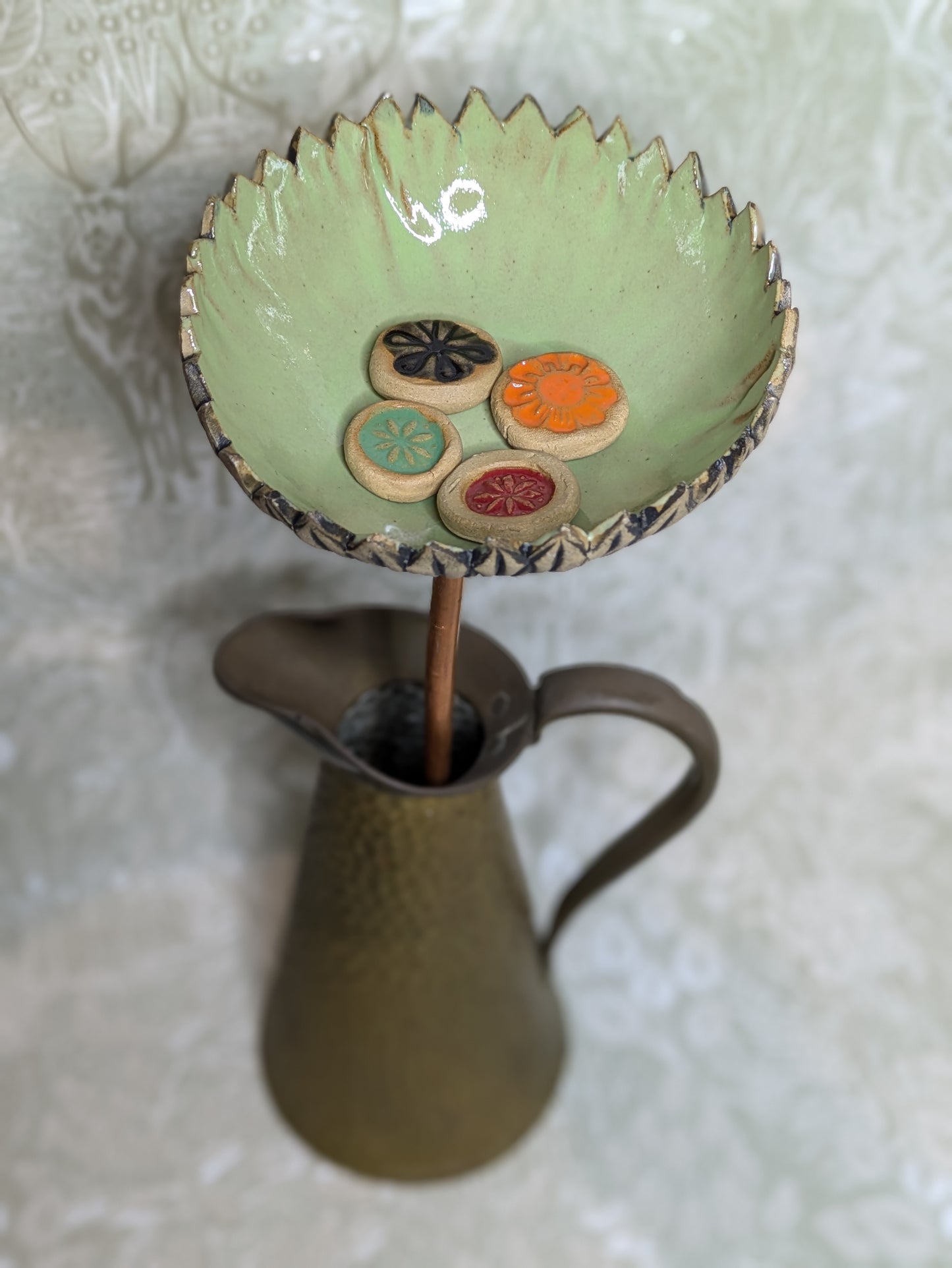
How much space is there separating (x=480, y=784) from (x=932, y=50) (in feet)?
1.73

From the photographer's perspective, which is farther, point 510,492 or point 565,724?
point 565,724

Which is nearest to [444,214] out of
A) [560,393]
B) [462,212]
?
[462,212]

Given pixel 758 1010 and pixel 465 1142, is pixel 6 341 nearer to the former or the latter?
pixel 465 1142

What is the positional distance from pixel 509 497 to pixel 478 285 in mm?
148

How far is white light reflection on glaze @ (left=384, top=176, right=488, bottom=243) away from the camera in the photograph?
2.08ft

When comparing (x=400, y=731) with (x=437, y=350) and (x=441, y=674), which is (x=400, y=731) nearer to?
(x=441, y=674)

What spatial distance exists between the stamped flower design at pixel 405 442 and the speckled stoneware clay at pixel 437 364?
1 cm

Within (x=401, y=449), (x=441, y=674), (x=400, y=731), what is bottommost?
(x=400, y=731)

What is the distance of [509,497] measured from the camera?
1.82 feet

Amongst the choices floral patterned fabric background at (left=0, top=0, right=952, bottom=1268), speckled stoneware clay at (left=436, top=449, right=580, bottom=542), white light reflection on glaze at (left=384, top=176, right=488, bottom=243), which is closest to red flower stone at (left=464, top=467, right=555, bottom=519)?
speckled stoneware clay at (left=436, top=449, right=580, bottom=542)

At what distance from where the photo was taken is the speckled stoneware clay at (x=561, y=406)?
→ 1.88 ft

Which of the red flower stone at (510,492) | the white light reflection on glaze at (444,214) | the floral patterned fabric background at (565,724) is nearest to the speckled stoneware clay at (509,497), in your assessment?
the red flower stone at (510,492)

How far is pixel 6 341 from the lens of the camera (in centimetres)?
78

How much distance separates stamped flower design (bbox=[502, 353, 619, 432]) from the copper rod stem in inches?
3.4
